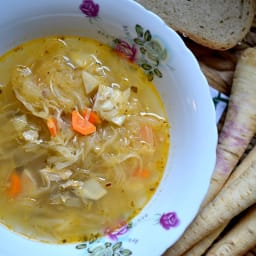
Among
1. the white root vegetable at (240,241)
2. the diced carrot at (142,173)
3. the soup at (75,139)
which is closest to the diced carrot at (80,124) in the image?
the soup at (75,139)

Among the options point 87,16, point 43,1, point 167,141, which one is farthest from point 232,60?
point 43,1

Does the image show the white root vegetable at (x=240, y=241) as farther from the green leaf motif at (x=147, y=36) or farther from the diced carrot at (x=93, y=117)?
the green leaf motif at (x=147, y=36)

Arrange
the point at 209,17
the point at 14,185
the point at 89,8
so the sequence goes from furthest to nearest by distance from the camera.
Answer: the point at 209,17
the point at 14,185
the point at 89,8

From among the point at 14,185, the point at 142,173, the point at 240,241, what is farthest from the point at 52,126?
the point at 240,241

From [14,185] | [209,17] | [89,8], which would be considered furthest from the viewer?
[209,17]

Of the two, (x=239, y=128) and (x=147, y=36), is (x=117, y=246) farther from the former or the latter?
(x=147, y=36)

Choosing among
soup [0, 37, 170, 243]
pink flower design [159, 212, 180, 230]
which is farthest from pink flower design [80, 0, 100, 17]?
pink flower design [159, 212, 180, 230]

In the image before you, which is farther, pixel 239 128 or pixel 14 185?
pixel 239 128
